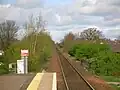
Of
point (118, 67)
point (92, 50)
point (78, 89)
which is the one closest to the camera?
point (78, 89)

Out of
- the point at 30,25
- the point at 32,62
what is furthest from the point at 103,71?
the point at 30,25

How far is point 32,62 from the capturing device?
39.6 metres

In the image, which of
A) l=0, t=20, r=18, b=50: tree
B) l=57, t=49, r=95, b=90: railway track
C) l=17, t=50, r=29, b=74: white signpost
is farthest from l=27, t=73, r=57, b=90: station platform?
l=0, t=20, r=18, b=50: tree

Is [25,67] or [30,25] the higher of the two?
[30,25]

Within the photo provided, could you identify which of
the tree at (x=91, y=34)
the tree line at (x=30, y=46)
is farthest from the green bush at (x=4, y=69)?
the tree at (x=91, y=34)

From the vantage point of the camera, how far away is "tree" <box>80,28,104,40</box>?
507 ft

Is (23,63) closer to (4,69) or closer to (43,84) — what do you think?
(4,69)

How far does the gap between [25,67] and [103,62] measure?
40.3 ft

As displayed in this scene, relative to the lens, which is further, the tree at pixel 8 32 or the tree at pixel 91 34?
the tree at pixel 91 34

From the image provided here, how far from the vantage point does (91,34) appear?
158 meters

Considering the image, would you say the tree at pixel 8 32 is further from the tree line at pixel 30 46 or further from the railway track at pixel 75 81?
the railway track at pixel 75 81

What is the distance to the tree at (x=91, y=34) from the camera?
507 feet

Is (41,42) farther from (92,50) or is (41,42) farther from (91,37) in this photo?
(91,37)

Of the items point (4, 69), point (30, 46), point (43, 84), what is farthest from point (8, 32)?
point (43, 84)
